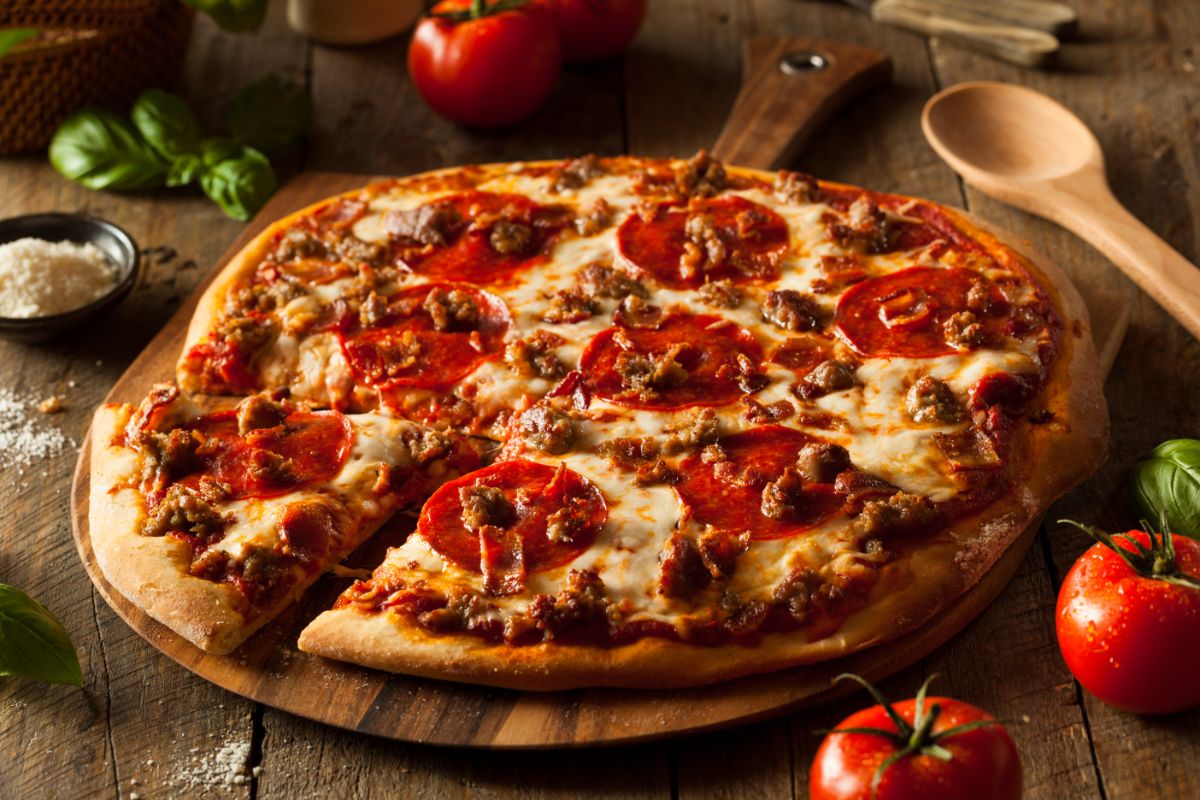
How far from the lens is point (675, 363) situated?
4.72 meters

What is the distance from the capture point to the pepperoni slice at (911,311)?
4773 millimetres

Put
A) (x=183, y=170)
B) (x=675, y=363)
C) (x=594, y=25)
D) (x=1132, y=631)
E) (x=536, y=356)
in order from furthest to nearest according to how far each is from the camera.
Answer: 1. (x=594, y=25)
2. (x=183, y=170)
3. (x=536, y=356)
4. (x=675, y=363)
5. (x=1132, y=631)

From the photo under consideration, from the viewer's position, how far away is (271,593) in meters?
4.23

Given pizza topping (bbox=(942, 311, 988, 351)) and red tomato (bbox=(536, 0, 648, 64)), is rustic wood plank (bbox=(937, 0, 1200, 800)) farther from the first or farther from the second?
red tomato (bbox=(536, 0, 648, 64))

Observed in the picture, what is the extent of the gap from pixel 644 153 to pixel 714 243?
64.2 inches

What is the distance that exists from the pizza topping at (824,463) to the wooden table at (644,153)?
61 centimetres

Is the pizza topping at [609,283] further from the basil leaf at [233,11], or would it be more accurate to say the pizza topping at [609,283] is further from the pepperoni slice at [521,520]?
the basil leaf at [233,11]

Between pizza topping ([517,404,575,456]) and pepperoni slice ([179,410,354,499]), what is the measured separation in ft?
1.92

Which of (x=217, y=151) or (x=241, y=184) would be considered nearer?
(x=241, y=184)

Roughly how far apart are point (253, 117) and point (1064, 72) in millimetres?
4027

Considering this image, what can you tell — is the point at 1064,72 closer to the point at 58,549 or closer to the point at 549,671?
the point at 549,671

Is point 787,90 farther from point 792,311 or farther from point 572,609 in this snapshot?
point 572,609

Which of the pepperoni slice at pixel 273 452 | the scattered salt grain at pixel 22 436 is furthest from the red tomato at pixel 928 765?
the scattered salt grain at pixel 22 436

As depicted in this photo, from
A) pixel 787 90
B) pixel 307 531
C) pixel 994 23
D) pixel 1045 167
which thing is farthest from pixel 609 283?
pixel 994 23
